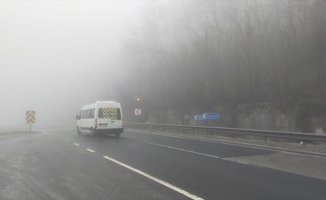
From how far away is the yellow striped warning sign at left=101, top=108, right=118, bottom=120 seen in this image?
19.3 meters

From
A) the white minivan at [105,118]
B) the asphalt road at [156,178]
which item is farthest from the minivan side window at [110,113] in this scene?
the asphalt road at [156,178]

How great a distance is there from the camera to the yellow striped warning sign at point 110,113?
63.4ft

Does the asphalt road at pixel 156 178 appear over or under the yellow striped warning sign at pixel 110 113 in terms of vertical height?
under

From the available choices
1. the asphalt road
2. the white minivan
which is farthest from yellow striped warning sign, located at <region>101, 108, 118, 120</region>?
the asphalt road

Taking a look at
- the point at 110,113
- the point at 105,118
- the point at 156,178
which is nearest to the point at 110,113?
the point at 110,113

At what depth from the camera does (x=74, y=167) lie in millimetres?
9062

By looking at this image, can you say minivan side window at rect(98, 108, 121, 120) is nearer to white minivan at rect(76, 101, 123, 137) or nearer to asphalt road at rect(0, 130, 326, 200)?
white minivan at rect(76, 101, 123, 137)

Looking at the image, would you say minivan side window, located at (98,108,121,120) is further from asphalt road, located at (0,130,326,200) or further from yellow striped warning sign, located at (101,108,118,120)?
asphalt road, located at (0,130,326,200)

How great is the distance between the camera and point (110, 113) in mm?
19469

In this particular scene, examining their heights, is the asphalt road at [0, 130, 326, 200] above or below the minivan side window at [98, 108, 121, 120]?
below

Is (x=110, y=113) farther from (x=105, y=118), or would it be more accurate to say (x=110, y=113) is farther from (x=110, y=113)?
(x=105, y=118)

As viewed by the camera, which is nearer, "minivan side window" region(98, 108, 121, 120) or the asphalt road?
the asphalt road

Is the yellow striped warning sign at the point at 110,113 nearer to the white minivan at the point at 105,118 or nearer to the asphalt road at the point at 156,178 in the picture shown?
the white minivan at the point at 105,118

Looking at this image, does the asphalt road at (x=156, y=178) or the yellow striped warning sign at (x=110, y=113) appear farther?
the yellow striped warning sign at (x=110, y=113)
